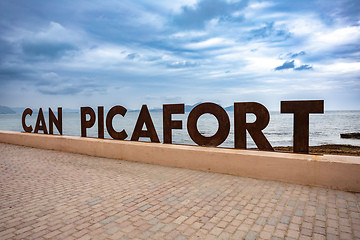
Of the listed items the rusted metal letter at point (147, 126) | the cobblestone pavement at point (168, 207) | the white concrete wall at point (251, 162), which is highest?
the rusted metal letter at point (147, 126)

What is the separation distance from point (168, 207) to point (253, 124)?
3394mm

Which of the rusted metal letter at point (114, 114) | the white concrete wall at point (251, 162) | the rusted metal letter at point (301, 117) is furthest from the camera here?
the rusted metal letter at point (114, 114)

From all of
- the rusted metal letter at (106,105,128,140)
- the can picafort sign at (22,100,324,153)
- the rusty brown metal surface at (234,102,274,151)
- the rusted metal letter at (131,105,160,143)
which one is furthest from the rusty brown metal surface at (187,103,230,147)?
the rusted metal letter at (106,105,128,140)

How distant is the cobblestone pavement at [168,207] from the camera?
10.4ft

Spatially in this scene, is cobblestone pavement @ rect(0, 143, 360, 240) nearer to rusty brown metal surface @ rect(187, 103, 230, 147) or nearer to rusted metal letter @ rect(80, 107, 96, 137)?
rusty brown metal surface @ rect(187, 103, 230, 147)

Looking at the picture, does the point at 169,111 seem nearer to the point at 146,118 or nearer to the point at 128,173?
the point at 146,118

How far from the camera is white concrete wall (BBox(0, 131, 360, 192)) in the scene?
471cm

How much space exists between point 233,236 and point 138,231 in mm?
1229

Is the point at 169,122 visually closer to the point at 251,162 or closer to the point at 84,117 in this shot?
the point at 251,162

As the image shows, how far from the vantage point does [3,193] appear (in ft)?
15.7

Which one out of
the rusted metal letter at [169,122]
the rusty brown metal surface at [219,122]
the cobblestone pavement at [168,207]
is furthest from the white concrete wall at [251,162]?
the rusted metal letter at [169,122]

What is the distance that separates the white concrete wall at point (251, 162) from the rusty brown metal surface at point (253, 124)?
39 centimetres

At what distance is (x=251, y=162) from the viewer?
5578 millimetres

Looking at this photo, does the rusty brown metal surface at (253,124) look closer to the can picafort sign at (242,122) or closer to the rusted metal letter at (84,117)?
the can picafort sign at (242,122)
